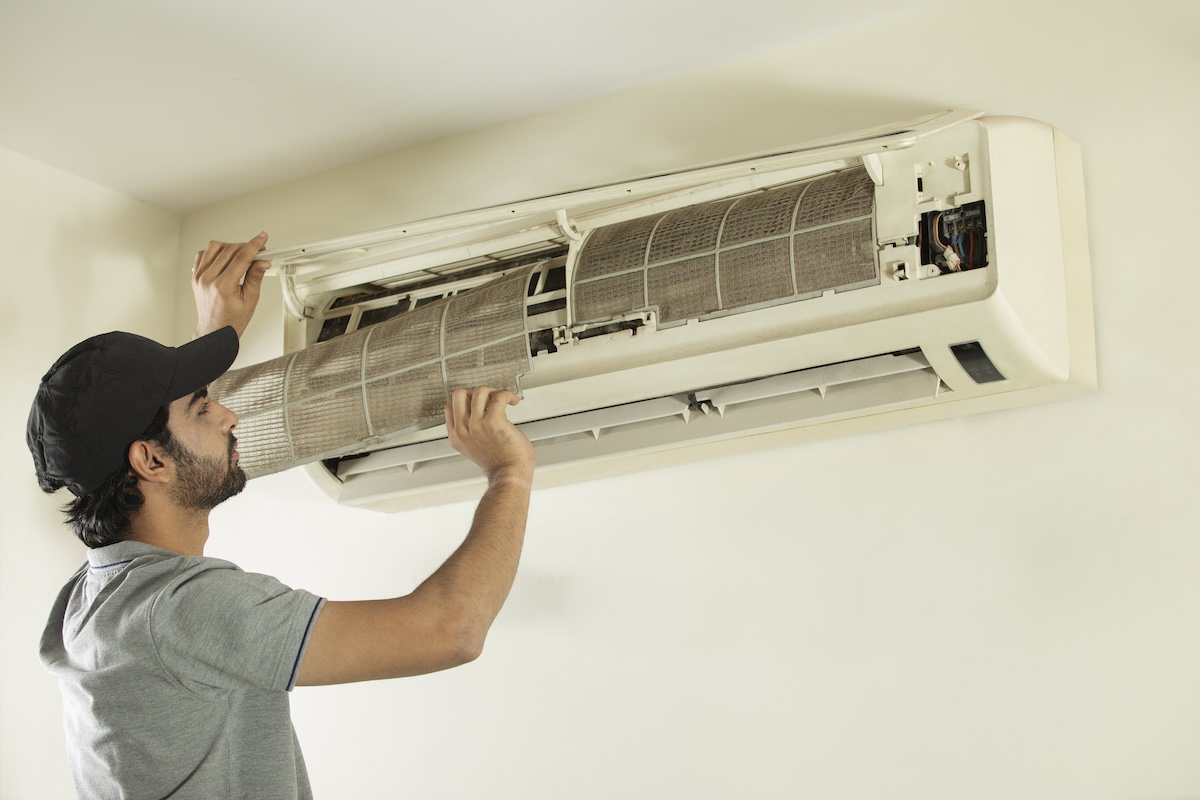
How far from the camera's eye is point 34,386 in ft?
6.47

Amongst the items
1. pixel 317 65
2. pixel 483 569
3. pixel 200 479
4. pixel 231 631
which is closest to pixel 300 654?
pixel 231 631

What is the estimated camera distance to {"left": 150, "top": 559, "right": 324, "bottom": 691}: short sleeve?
3.34ft

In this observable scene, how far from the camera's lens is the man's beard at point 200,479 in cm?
121

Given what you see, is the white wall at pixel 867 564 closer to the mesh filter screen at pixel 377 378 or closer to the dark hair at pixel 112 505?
the mesh filter screen at pixel 377 378

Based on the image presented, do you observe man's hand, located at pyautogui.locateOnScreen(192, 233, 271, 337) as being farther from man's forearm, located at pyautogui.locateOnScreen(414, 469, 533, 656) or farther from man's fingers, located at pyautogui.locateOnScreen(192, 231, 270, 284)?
man's forearm, located at pyautogui.locateOnScreen(414, 469, 533, 656)

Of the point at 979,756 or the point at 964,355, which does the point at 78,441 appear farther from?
the point at 979,756

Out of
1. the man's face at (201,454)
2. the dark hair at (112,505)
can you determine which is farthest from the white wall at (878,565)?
the dark hair at (112,505)

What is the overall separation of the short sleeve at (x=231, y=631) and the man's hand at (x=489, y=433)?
0.32 meters

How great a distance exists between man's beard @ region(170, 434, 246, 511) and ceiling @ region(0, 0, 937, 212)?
723 mm

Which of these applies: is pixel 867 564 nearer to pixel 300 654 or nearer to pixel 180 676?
pixel 300 654

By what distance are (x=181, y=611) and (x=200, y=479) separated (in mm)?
231

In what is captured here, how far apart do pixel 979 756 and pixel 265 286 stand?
1583 millimetres

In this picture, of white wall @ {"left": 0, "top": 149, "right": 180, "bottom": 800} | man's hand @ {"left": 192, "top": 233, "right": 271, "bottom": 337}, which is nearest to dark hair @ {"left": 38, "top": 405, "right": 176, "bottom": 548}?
man's hand @ {"left": 192, "top": 233, "right": 271, "bottom": 337}

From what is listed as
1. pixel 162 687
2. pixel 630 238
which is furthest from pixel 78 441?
pixel 630 238
